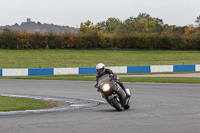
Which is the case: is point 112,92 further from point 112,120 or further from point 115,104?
point 112,120

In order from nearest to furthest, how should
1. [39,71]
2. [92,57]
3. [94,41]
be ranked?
[39,71], [92,57], [94,41]

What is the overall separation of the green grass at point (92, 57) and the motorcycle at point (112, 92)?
34.5 m

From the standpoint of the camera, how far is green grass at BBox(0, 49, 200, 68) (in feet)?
158

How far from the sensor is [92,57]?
54.4 metres

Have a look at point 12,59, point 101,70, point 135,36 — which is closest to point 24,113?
point 101,70

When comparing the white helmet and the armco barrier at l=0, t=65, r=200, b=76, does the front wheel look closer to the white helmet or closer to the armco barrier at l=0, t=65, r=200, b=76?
the white helmet

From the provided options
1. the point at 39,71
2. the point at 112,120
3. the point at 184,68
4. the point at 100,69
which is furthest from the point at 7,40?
the point at 112,120

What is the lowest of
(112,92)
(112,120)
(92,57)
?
(92,57)

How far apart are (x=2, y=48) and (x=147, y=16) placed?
323 ft

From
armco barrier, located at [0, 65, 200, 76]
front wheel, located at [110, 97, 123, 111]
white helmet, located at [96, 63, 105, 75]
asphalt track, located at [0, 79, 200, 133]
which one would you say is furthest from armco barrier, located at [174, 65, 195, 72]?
front wheel, located at [110, 97, 123, 111]

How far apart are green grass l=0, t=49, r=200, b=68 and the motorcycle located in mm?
34454

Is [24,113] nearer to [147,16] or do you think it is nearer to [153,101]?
[153,101]

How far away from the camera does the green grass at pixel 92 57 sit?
48194 mm

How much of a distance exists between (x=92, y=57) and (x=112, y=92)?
4312 centimetres
